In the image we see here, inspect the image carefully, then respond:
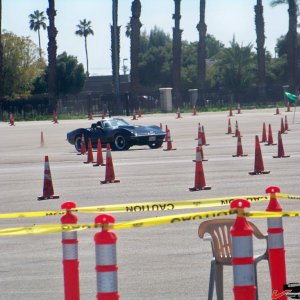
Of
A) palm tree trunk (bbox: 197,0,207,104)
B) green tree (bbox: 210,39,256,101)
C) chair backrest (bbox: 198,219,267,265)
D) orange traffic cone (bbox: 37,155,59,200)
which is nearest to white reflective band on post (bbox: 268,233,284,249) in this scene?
chair backrest (bbox: 198,219,267,265)

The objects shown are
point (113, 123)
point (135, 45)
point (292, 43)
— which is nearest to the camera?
point (113, 123)

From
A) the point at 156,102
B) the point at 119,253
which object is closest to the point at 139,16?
the point at 156,102

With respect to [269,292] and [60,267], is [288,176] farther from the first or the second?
[269,292]

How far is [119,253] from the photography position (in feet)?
46.1

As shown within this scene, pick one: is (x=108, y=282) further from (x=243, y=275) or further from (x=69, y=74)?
(x=69, y=74)

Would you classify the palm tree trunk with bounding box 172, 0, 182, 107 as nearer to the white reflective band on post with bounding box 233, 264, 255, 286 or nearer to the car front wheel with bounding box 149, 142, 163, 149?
the car front wheel with bounding box 149, 142, 163, 149

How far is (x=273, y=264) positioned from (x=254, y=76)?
9358 centimetres

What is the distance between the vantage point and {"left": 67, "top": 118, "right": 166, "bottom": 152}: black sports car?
3872 cm

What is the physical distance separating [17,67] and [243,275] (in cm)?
8358

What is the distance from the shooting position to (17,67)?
296 feet

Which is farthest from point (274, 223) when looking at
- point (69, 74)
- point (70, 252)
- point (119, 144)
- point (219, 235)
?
point (69, 74)

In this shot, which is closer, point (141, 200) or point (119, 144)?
point (141, 200)

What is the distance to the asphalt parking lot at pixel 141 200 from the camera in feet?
38.2

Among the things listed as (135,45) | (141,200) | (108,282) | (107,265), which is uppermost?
(135,45)
